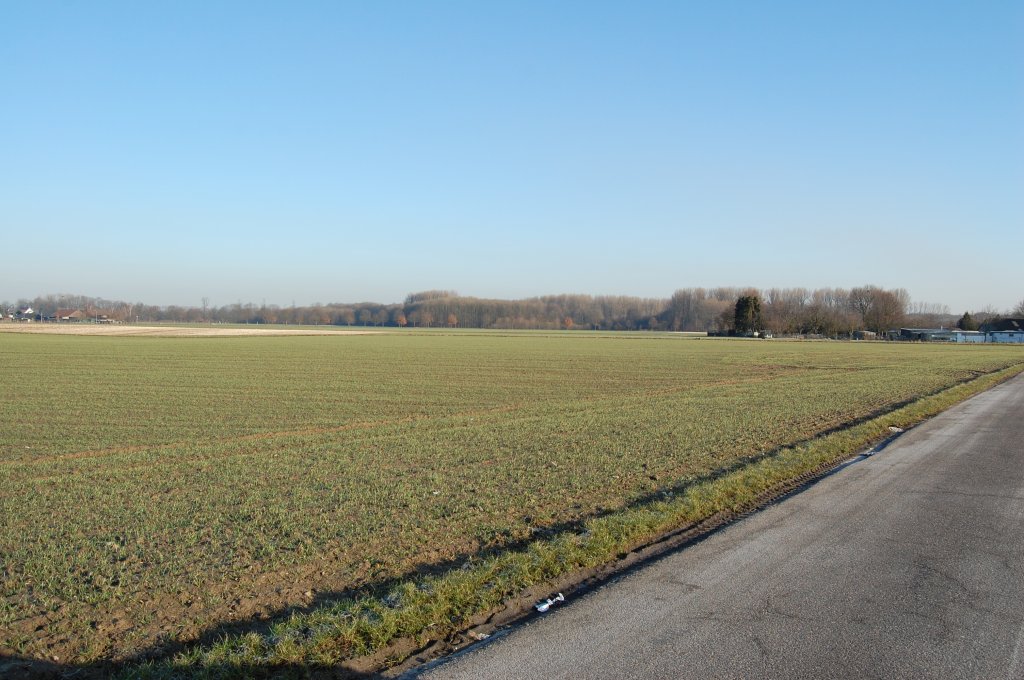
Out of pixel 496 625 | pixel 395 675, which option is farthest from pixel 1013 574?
pixel 395 675

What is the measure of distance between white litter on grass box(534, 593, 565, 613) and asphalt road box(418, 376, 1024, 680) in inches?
6.2

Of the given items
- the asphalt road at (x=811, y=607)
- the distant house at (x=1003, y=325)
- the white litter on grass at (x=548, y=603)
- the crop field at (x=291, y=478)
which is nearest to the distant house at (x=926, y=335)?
the distant house at (x=1003, y=325)

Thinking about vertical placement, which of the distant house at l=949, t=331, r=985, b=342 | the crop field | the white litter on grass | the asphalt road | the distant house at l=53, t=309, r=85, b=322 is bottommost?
the crop field

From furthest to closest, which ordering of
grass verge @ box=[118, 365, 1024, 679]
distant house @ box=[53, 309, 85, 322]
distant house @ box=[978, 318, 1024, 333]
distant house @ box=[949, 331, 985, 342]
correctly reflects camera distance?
1. distant house @ box=[53, 309, 85, 322]
2. distant house @ box=[978, 318, 1024, 333]
3. distant house @ box=[949, 331, 985, 342]
4. grass verge @ box=[118, 365, 1024, 679]

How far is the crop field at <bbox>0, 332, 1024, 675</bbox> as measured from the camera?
21.2ft

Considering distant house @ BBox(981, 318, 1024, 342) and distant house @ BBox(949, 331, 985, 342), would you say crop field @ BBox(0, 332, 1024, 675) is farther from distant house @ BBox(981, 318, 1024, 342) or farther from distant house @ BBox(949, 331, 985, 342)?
distant house @ BBox(981, 318, 1024, 342)

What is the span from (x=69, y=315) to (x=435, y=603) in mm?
220719

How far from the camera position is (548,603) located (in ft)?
20.1

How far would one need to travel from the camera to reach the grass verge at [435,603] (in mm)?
5039

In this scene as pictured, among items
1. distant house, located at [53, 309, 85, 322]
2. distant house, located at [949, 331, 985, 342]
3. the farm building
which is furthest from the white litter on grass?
distant house, located at [53, 309, 85, 322]

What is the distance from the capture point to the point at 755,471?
11492mm

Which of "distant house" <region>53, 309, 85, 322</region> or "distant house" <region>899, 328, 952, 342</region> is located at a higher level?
"distant house" <region>53, 309, 85, 322</region>

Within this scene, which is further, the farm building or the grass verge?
the farm building

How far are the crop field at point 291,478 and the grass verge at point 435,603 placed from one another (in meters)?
0.49
